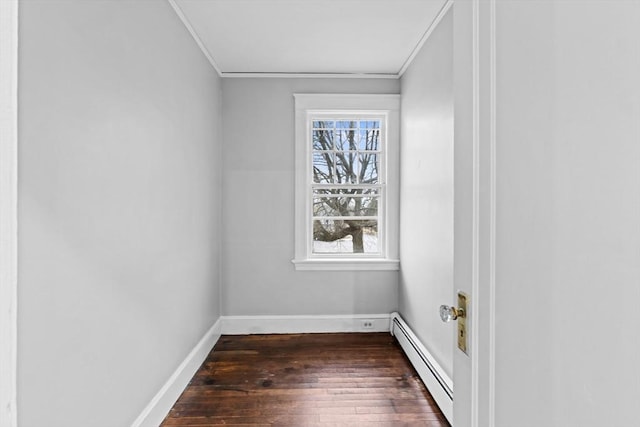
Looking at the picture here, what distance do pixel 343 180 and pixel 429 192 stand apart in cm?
129

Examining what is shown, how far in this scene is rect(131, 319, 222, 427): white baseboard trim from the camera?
2273 mm

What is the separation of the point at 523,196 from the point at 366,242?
356cm

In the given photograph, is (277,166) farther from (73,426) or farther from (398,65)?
(73,426)

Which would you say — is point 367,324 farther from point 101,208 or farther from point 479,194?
point 479,194

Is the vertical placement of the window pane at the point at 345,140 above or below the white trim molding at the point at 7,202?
above

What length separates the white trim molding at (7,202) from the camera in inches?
19.4

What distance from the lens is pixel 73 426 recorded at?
1583mm

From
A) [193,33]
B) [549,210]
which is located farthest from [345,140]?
[549,210]

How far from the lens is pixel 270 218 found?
416 centimetres

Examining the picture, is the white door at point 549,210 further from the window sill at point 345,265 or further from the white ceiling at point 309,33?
the window sill at point 345,265

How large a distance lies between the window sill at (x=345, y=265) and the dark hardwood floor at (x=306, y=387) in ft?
2.22

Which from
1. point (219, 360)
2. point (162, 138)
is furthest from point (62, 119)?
point (219, 360)

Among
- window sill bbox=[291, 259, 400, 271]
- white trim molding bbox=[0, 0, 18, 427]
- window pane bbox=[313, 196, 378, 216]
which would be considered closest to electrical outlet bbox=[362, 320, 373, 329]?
window sill bbox=[291, 259, 400, 271]

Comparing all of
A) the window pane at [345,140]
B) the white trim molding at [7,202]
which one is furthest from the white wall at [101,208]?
the window pane at [345,140]
